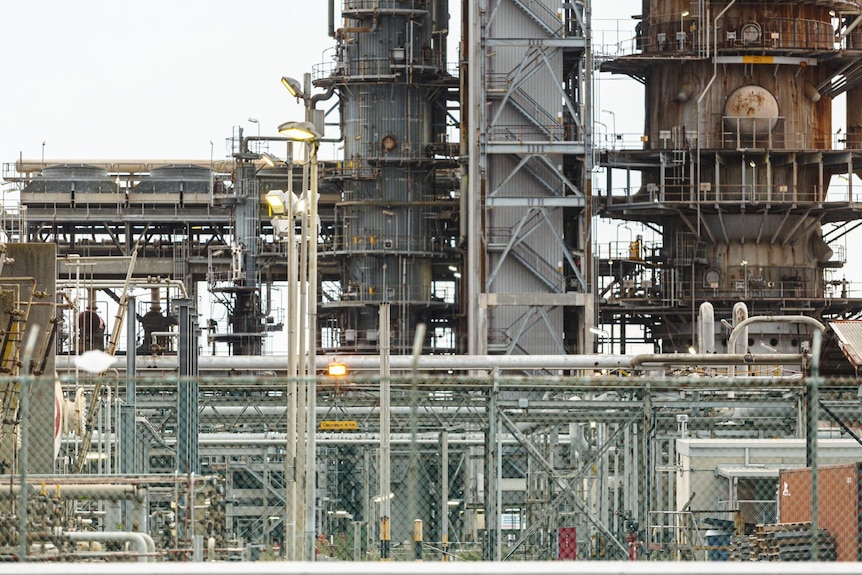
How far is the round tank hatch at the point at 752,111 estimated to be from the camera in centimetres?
6284

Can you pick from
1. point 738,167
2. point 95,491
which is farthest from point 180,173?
point 95,491

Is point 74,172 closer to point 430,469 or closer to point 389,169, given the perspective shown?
point 389,169

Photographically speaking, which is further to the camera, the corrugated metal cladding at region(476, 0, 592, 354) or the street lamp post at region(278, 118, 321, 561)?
the corrugated metal cladding at region(476, 0, 592, 354)

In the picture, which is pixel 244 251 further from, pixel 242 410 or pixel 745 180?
pixel 242 410

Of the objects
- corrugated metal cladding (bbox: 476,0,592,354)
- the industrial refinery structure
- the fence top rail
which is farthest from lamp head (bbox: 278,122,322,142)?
corrugated metal cladding (bbox: 476,0,592,354)

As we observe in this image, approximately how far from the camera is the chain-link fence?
2150cm

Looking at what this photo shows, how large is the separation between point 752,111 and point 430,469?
2299 centimetres

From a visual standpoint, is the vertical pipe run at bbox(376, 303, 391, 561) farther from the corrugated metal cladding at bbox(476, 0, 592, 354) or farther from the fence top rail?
the corrugated metal cladding at bbox(476, 0, 592, 354)

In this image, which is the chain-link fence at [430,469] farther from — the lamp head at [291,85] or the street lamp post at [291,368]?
the lamp head at [291,85]

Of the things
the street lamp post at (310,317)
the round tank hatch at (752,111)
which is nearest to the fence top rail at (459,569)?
the street lamp post at (310,317)

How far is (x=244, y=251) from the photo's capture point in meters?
65.0

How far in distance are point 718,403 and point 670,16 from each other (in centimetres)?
3177

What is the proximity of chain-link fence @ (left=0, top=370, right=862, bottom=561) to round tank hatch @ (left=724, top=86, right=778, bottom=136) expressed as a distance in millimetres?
17903

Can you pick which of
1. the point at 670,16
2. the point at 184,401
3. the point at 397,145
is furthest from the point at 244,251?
the point at 184,401
